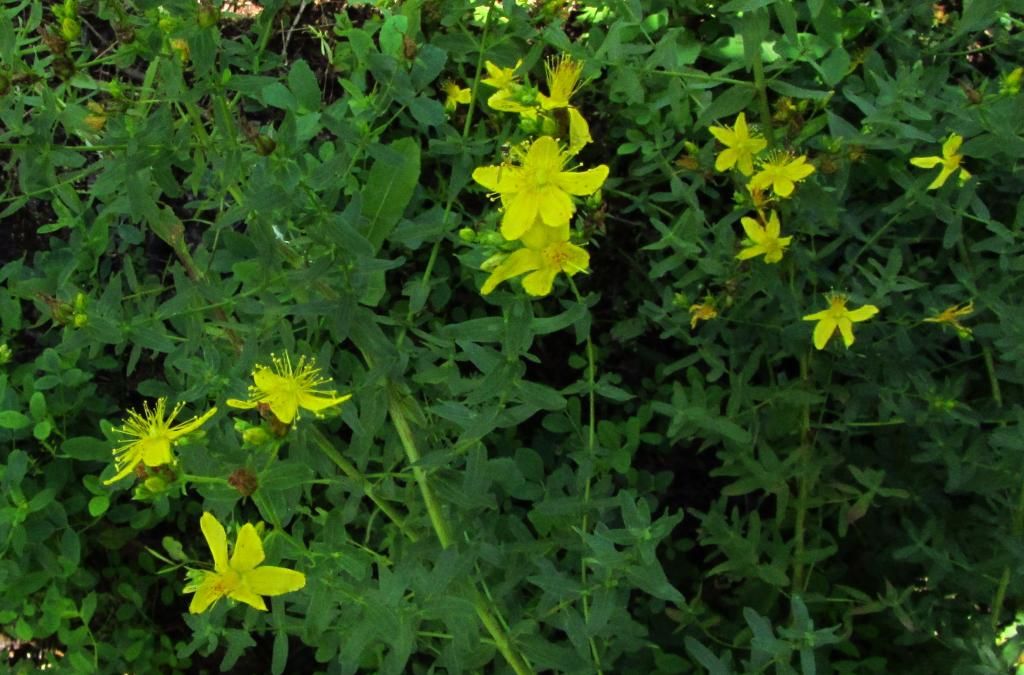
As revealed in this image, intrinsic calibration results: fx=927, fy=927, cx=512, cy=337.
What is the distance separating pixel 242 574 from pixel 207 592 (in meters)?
0.06

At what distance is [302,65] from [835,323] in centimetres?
95

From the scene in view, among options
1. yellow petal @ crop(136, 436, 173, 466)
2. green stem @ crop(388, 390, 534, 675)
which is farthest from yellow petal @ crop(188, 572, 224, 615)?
green stem @ crop(388, 390, 534, 675)

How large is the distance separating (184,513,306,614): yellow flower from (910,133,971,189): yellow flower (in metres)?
1.17

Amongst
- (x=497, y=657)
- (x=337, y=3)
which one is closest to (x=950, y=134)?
(x=497, y=657)

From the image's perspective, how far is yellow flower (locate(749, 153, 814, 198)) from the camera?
1.50 metres

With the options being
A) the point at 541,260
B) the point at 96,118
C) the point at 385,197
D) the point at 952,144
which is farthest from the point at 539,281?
the point at 952,144

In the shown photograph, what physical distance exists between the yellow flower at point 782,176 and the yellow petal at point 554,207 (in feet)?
1.65

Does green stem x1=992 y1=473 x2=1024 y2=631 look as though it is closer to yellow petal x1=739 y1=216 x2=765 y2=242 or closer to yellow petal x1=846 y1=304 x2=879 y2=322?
yellow petal x1=846 y1=304 x2=879 y2=322

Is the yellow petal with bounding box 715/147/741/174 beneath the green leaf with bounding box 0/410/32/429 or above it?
above

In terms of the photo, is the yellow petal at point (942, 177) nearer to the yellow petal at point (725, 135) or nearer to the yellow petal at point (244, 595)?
the yellow petal at point (725, 135)

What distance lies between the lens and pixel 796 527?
1807 mm

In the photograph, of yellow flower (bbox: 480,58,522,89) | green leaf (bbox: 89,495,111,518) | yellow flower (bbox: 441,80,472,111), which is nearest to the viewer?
yellow flower (bbox: 480,58,522,89)

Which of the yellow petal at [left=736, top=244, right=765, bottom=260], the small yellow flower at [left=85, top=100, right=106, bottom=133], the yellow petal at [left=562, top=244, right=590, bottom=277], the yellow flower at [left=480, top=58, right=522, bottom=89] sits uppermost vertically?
the yellow flower at [left=480, top=58, right=522, bottom=89]

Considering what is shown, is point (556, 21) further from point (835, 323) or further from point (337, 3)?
point (337, 3)
